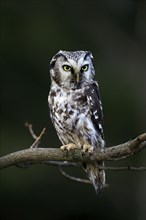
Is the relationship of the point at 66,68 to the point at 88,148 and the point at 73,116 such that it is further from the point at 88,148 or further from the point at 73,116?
the point at 88,148

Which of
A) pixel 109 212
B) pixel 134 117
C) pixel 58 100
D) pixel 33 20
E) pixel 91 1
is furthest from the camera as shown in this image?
pixel 91 1

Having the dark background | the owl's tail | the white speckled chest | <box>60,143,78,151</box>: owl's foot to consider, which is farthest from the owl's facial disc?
the dark background

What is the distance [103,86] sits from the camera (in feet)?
37.0

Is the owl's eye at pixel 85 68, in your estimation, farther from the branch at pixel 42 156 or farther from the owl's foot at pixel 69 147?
the branch at pixel 42 156

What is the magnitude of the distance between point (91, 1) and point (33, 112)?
3540mm

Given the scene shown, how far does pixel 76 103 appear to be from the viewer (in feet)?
19.5

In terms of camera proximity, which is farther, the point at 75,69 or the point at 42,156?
the point at 75,69

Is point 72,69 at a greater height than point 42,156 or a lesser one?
greater

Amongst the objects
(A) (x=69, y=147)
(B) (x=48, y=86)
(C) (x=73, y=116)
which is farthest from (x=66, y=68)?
(B) (x=48, y=86)

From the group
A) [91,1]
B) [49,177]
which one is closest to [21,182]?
[49,177]

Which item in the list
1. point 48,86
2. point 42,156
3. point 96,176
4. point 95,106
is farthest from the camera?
point 48,86

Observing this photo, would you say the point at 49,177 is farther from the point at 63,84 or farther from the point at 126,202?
the point at 63,84

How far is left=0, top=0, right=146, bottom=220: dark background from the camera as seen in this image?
1062 cm

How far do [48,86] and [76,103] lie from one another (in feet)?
17.3
